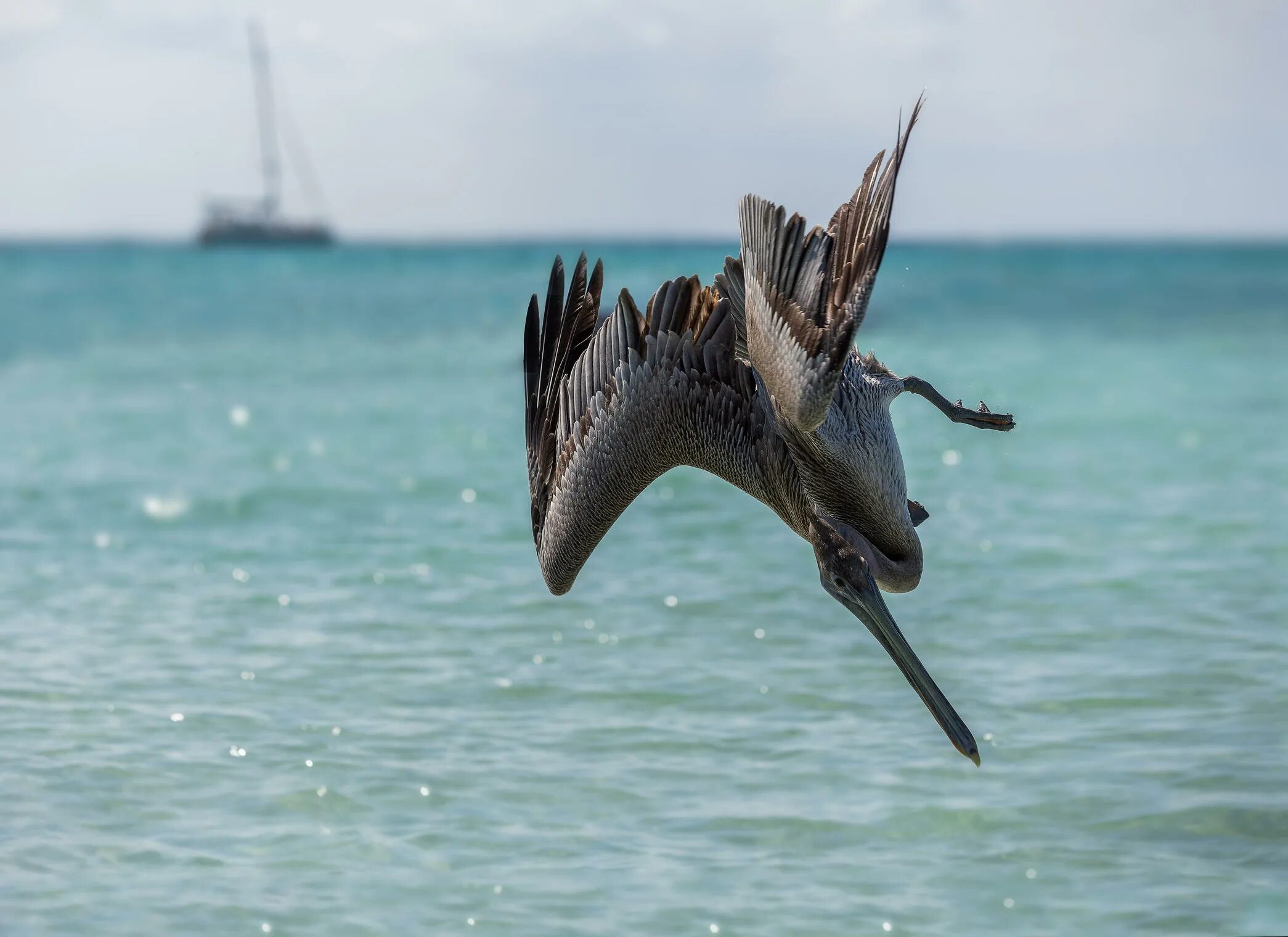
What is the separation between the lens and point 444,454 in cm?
1856

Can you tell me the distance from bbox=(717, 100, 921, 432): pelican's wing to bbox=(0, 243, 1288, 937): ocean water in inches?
8.0

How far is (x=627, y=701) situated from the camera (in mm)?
9602

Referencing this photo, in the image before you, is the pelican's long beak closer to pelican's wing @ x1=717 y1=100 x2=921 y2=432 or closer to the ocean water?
pelican's wing @ x1=717 y1=100 x2=921 y2=432

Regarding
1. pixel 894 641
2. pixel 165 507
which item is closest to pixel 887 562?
pixel 894 641

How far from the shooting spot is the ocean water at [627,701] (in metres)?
7.36

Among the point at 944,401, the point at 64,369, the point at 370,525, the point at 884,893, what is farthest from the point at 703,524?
the point at 64,369

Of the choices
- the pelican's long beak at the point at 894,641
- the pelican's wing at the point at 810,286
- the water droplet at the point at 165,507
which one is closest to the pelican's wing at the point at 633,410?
the pelican's long beak at the point at 894,641

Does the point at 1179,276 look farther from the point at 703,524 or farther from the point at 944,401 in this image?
the point at 944,401

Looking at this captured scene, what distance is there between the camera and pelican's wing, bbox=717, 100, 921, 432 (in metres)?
4.61

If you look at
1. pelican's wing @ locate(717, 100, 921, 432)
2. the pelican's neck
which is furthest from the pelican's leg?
pelican's wing @ locate(717, 100, 921, 432)

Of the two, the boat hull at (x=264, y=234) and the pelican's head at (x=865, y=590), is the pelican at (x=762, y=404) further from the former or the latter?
the boat hull at (x=264, y=234)

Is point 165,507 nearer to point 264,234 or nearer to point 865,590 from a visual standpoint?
point 865,590

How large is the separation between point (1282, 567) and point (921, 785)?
204 inches

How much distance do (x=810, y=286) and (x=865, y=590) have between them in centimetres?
100
